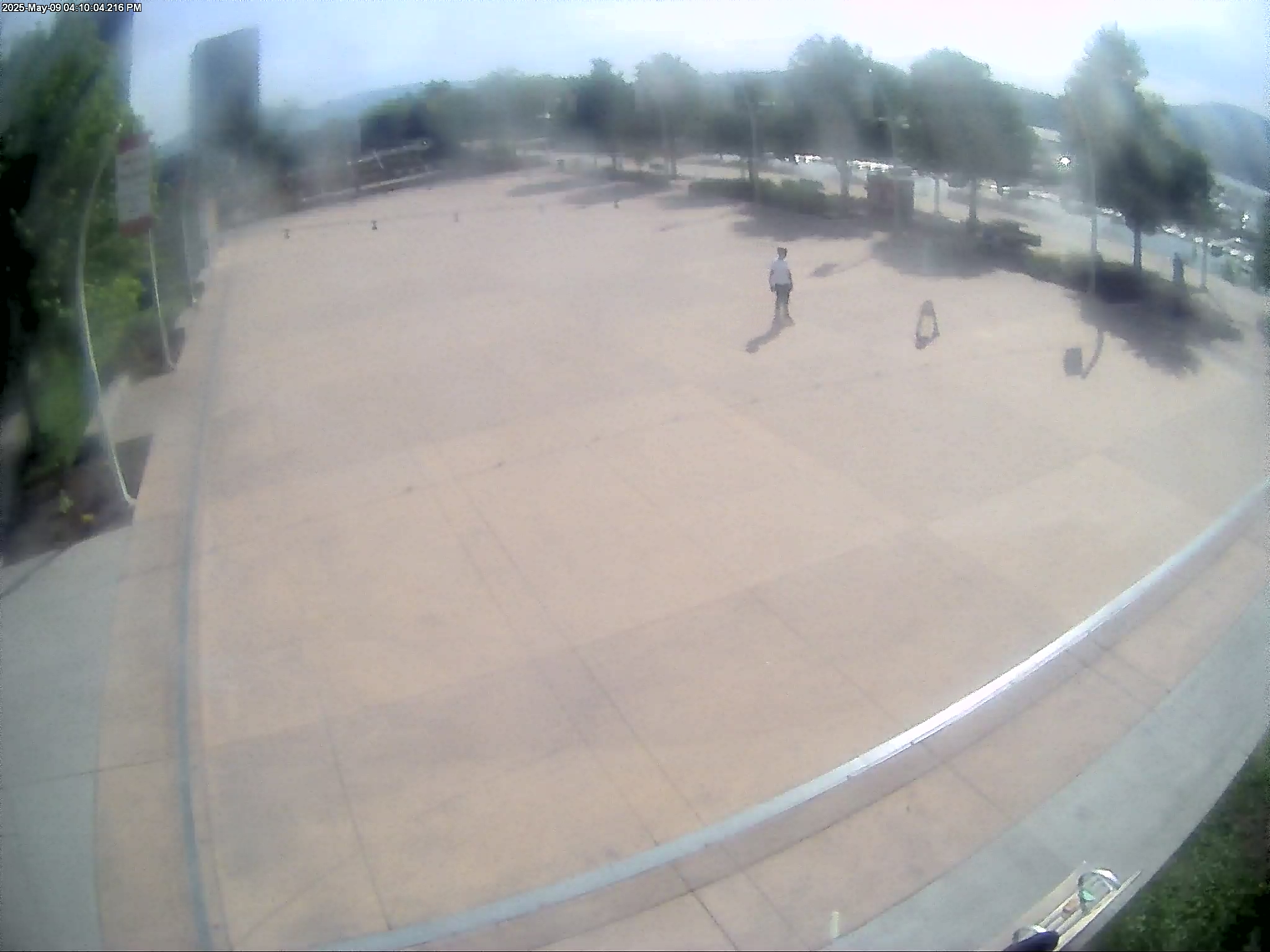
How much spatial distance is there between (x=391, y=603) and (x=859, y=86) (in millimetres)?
12908

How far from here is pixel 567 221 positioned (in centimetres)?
1700

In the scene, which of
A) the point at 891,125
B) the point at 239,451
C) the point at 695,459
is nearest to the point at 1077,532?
the point at 695,459

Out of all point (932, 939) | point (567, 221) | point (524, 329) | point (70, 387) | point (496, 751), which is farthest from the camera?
point (567, 221)

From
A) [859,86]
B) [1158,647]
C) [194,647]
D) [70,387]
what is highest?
[859,86]

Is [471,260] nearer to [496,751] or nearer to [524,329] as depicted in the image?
[524,329]

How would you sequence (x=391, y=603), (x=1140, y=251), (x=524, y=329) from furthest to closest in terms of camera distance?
(x=1140, y=251) < (x=524, y=329) < (x=391, y=603)

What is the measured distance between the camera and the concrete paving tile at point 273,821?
3.65m

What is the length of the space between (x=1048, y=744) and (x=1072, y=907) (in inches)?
40.4

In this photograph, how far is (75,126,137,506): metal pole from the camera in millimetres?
6457

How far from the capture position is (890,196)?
14.7 metres

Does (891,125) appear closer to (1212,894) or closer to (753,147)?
(753,147)

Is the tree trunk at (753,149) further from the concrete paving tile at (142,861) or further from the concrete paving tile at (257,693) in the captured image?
the concrete paving tile at (142,861)

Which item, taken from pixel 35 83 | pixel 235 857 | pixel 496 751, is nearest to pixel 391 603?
pixel 496 751

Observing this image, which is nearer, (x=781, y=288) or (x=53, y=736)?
(x=53, y=736)
